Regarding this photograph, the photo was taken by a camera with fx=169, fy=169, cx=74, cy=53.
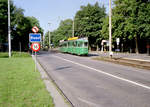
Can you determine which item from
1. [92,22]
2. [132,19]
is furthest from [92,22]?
[132,19]

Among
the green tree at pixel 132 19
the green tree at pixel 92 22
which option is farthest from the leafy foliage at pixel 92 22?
the green tree at pixel 132 19

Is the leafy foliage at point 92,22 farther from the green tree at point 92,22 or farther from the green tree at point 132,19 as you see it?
the green tree at point 132,19

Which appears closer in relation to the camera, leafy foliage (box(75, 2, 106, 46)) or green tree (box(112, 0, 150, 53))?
green tree (box(112, 0, 150, 53))

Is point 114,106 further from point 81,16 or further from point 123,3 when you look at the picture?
point 81,16

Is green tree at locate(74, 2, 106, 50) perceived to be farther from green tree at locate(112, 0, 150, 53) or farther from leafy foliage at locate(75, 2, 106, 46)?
green tree at locate(112, 0, 150, 53)

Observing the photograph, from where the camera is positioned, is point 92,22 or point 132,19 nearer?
point 132,19

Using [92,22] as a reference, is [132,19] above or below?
below

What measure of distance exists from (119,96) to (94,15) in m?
51.5

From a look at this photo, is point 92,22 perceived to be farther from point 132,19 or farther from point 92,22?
point 132,19

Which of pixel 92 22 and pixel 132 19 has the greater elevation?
pixel 92 22

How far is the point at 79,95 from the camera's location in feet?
20.0

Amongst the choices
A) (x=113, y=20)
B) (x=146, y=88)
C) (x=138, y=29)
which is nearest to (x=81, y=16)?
(x=113, y=20)

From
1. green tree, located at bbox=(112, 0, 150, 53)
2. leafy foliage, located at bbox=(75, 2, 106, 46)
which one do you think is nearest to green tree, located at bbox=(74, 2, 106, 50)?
leafy foliage, located at bbox=(75, 2, 106, 46)

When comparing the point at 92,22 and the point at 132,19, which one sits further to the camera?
the point at 92,22
